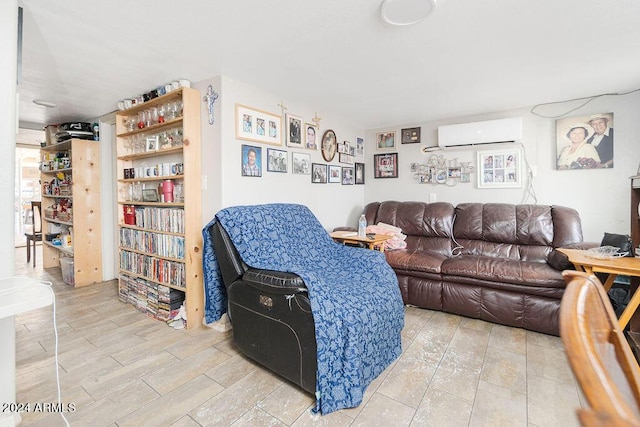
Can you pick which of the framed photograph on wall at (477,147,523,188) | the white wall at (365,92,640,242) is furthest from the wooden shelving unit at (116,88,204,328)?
the framed photograph on wall at (477,147,523,188)

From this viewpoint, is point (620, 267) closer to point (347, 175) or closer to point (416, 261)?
point (416, 261)

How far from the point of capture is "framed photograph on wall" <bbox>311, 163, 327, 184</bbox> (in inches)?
132

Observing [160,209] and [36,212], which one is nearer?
[160,209]

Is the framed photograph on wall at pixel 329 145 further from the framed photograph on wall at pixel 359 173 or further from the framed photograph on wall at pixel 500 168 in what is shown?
the framed photograph on wall at pixel 500 168

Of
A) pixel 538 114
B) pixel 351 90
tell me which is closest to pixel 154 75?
pixel 351 90

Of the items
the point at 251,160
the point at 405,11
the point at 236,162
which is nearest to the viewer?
the point at 405,11

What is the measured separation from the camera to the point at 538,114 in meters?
3.24

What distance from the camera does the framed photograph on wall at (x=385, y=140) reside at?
4.19 meters

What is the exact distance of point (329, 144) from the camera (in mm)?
3619

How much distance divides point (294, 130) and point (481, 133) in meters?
2.23

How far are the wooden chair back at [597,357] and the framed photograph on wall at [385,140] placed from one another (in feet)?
12.1

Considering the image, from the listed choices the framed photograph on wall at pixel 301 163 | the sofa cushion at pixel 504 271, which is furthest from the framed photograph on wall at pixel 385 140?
the sofa cushion at pixel 504 271

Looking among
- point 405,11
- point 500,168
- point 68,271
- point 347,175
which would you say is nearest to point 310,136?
point 347,175

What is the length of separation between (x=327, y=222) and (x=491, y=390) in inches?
92.3
